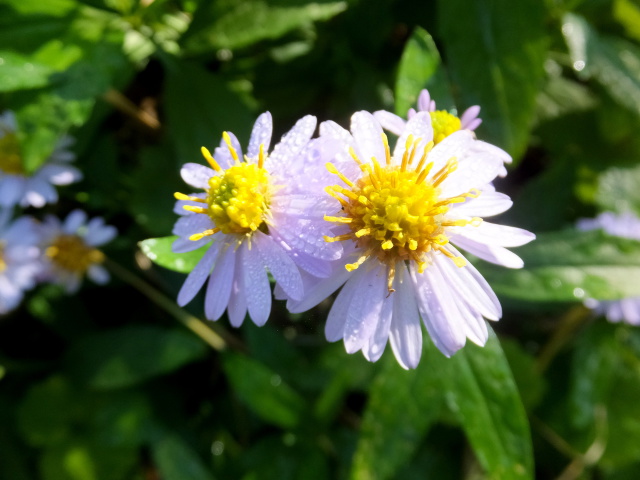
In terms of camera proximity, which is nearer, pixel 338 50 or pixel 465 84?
pixel 465 84

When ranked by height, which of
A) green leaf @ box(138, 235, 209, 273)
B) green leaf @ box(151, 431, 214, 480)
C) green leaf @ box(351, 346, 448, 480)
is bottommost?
green leaf @ box(151, 431, 214, 480)

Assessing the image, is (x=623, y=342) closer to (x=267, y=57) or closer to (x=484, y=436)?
(x=484, y=436)

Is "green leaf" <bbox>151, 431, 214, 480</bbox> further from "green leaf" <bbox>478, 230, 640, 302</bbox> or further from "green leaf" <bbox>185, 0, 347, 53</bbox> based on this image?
"green leaf" <bbox>185, 0, 347, 53</bbox>

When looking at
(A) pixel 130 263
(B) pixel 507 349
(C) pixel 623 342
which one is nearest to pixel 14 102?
(A) pixel 130 263

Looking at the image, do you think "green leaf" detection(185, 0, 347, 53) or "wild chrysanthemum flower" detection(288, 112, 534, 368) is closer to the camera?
"wild chrysanthemum flower" detection(288, 112, 534, 368)

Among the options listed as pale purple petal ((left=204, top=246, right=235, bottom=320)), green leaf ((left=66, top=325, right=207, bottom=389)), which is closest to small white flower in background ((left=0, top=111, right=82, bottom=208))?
green leaf ((left=66, top=325, right=207, bottom=389))

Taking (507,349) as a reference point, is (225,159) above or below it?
above

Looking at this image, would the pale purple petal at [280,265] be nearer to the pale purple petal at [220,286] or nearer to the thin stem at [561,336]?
the pale purple petal at [220,286]
